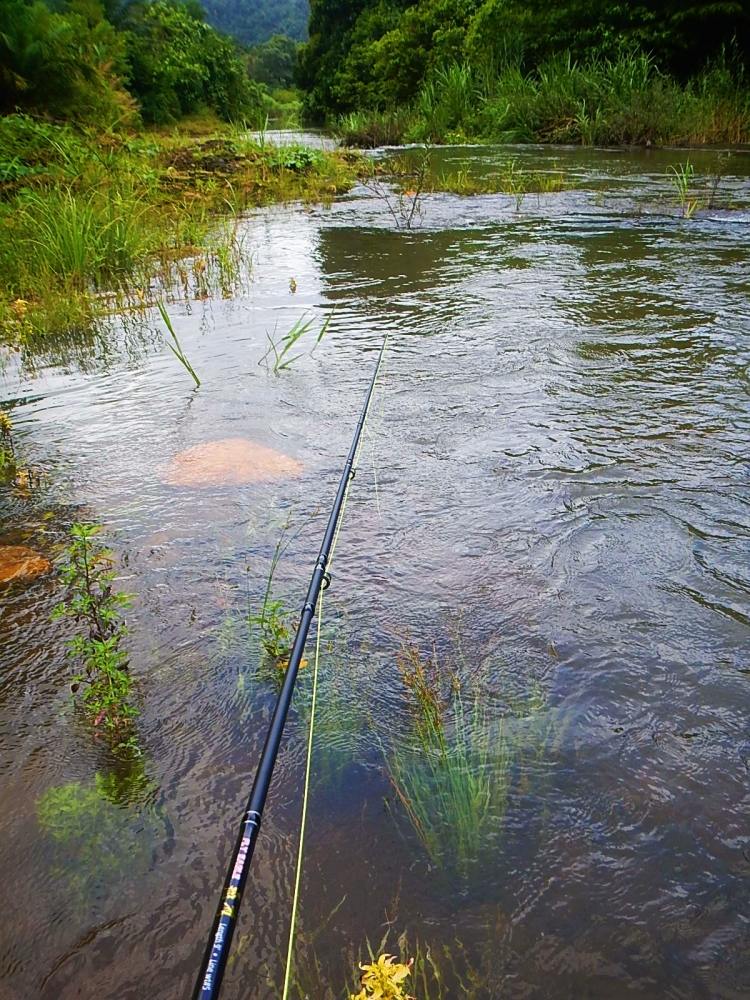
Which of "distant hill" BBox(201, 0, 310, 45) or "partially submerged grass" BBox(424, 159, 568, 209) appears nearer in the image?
"partially submerged grass" BBox(424, 159, 568, 209)

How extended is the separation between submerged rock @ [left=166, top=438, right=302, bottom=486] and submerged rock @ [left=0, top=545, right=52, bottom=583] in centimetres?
64

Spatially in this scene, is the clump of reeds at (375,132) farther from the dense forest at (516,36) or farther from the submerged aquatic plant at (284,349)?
the submerged aquatic plant at (284,349)

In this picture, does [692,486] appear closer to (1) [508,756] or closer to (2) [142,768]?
(1) [508,756]

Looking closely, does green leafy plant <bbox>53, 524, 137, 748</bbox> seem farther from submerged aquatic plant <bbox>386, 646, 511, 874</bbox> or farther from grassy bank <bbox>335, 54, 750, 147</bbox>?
grassy bank <bbox>335, 54, 750, 147</bbox>

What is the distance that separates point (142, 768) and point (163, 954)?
442mm

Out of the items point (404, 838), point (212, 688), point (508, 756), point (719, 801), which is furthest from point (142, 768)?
point (719, 801)

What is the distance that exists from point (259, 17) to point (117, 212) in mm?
135599

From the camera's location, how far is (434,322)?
15.6ft

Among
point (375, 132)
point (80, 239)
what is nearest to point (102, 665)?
point (80, 239)

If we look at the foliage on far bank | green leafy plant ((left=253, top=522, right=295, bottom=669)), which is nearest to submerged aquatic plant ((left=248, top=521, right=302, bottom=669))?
green leafy plant ((left=253, top=522, right=295, bottom=669))

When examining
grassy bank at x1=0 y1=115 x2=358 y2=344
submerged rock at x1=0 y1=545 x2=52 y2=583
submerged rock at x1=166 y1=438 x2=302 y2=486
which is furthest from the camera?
grassy bank at x1=0 y1=115 x2=358 y2=344

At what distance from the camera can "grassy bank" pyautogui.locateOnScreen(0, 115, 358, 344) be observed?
532 centimetres

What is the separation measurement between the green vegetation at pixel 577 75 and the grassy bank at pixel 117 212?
228 inches

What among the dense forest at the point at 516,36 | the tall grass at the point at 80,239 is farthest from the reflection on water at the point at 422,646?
the dense forest at the point at 516,36
